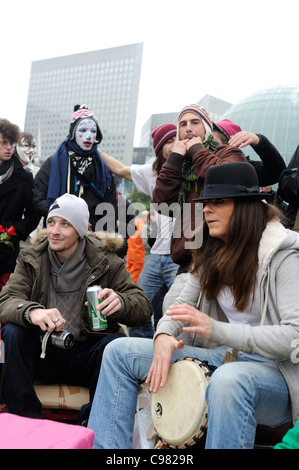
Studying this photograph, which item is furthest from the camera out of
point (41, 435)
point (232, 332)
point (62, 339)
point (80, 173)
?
point (80, 173)

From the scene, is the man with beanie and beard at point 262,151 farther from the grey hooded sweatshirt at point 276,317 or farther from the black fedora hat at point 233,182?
the grey hooded sweatshirt at point 276,317

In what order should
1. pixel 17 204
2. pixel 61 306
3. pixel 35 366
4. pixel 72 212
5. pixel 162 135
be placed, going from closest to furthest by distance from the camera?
pixel 35 366 < pixel 61 306 < pixel 72 212 < pixel 162 135 < pixel 17 204

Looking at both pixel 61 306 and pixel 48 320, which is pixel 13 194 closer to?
pixel 61 306

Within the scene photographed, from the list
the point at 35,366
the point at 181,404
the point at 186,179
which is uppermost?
the point at 186,179

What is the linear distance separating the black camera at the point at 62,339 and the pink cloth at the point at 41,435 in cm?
107

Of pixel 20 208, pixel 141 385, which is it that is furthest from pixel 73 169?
pixel 141 385

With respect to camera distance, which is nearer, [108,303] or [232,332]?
[232,332]

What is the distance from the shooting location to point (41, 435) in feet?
5.43

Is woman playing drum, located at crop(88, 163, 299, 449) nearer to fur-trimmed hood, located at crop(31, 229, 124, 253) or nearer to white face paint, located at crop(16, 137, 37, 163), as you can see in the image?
fur-trimmed hood, located at crop(31, 229, 124, 253)

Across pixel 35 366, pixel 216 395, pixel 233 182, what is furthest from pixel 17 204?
pixel 216 395

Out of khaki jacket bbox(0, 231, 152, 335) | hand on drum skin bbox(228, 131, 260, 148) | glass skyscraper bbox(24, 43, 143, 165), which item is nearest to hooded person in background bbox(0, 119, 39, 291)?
khaki jacket bbox(0, 231, 152, 335)

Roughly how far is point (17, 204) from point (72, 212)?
161cm

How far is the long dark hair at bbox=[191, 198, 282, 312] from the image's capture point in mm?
2318

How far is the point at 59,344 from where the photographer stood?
9.34ft
